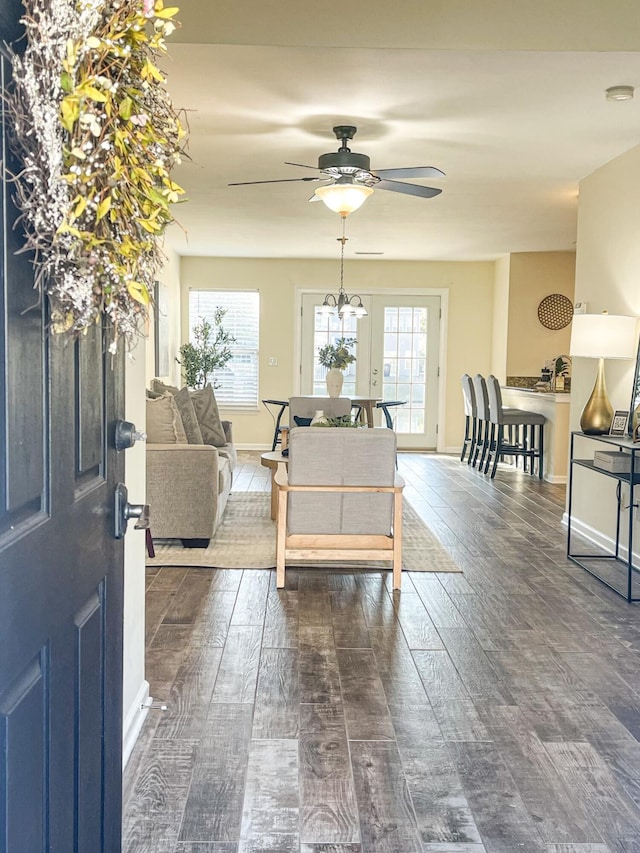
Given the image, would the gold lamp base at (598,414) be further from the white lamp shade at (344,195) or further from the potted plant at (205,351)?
the potted plant at (205,351)

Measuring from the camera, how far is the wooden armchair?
13.4 ft

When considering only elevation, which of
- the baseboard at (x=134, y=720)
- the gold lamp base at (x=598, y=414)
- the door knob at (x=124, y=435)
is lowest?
the baseboard at (x=134, y=720)

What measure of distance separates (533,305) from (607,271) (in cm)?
416

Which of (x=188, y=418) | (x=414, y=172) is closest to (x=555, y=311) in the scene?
(x=188, y=418)

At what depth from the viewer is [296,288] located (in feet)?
33.6

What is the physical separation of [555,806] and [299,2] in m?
3.16

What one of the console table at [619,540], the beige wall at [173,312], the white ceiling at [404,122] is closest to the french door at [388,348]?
the beige wall at [173,312]

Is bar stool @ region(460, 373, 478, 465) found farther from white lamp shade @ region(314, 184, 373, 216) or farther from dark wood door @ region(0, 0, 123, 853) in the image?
dark wood door @ region(0, 0, 123, 853)

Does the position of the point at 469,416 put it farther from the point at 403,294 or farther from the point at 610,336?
the point at 610,336

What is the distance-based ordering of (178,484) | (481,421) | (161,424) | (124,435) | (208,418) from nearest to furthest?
1. (124,435)
2. (178,484)
3. (161,424)
4. (208,418)
5. (481,421)

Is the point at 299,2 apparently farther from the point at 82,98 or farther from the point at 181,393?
the point at 181,393

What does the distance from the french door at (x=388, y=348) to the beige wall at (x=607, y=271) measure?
4.56 m

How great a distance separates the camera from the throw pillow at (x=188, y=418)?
5652mm

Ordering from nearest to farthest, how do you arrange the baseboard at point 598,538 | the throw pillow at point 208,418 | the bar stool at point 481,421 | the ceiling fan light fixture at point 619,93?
1. the ceiling fan light fixture at point 619,93
2. the baseboard at point 598,538
3. the throw pillow at point 208,418
4. the bar stool at point 481,421
